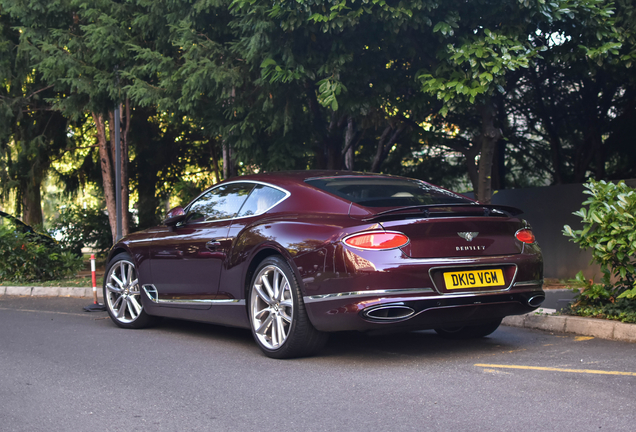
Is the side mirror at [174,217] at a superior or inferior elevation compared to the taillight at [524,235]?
superior

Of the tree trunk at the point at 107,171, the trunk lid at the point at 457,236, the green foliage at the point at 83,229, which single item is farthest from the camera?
the green foliage at the point at 83,229

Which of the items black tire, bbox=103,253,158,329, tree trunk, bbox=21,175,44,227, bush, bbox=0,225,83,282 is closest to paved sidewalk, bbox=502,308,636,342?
black tire, bbox=103,253,158,329

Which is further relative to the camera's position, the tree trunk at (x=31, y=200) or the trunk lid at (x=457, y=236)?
the tree trunk at (x=31, y=200)

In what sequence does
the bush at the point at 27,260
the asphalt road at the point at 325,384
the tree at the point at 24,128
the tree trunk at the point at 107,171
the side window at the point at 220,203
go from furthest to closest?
the tree trunk at the point at 107,171
the tree at the point at 24,128
the bush at the point at 27,260
the side window at the point at 220,203
the asphalt road at the point at 325,384

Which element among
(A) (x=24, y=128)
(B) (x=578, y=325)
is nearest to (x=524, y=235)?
(B) (x=578, y=325)

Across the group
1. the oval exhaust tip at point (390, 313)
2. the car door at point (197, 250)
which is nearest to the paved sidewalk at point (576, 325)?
the oval exhaust tip at point (390, 313)

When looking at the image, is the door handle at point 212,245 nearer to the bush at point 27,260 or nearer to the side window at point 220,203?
the side window at point 220,203

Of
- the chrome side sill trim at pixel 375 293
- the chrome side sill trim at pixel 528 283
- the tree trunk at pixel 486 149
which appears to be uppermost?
the tree trunk at pixel 486 149

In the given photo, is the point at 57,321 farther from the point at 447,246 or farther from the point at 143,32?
the point at 143,32

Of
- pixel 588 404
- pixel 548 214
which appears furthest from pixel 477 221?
pixel 548 214

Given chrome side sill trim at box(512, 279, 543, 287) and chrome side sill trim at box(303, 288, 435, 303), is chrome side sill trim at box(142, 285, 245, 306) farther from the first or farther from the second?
chrome side sill trim at box(512, 279, 543, 287)

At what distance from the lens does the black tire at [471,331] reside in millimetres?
6254

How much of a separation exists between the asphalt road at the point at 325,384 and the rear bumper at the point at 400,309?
33 cm

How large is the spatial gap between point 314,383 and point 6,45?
14306 millimetres
